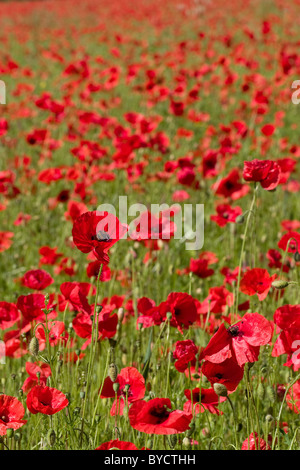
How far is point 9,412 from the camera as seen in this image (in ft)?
4.31

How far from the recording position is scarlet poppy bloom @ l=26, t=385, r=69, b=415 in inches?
51.0

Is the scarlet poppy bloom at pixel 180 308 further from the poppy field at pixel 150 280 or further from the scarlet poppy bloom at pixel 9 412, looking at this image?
the scarlet poppy bloom at pixel 9 412

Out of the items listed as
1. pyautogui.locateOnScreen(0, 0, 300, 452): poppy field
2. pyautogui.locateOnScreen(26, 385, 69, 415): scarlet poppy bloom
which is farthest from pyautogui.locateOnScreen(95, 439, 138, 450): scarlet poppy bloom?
pyautogui.locateOnScreen(26, 385, 69, 415): scarlet poppy bloom

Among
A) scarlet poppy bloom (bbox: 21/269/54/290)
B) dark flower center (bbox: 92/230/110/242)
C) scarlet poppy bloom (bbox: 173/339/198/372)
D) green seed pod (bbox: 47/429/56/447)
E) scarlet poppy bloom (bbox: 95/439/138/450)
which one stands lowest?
green seed pod (bbox: 47/429/56/447)

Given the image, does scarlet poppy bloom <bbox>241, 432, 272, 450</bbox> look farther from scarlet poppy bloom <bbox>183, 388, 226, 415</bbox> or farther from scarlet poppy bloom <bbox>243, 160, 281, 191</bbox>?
scarlet poppy bloom <bbox>243, 160, 281, 191</bbox>

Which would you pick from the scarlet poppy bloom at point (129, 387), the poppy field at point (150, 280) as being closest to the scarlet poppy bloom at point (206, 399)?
the poppy field at point (150, 280)

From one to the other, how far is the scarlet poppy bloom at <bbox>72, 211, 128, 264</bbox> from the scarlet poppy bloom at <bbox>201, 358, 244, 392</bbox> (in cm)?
34

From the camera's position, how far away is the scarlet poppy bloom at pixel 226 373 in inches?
51.9

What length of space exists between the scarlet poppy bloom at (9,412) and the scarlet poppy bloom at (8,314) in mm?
430

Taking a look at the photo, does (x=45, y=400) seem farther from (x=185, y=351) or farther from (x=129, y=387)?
(x=185, y=351)

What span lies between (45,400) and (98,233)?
402 mm

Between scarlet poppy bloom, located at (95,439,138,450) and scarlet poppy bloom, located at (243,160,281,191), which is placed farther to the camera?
scarlet poppy bloom, located at (243,160,281,191)

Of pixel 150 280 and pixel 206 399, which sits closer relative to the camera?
pixel 206 399

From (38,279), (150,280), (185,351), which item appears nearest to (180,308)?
(185,351)
